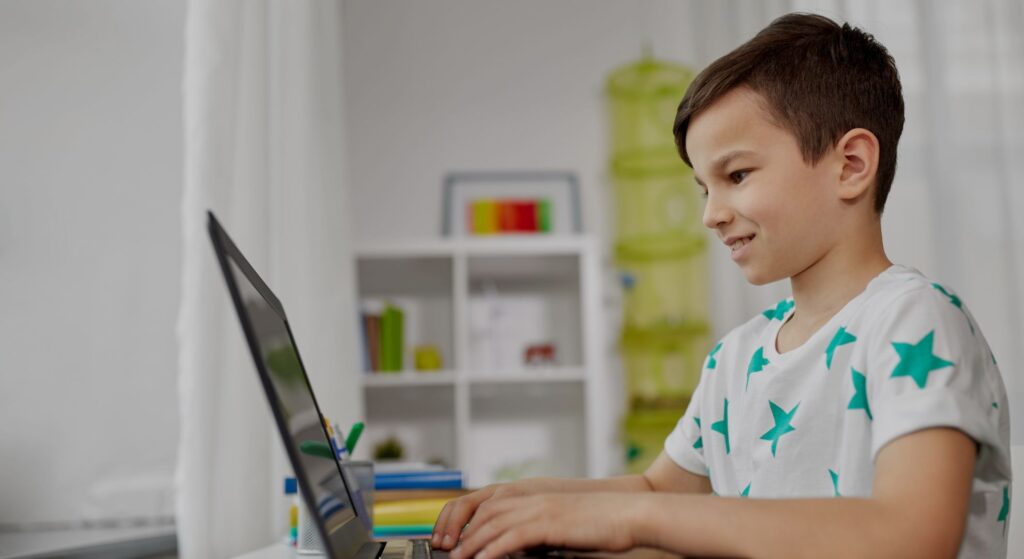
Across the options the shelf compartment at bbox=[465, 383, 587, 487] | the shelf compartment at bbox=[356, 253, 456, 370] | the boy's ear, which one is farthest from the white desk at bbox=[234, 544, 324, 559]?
the shelf compartment at bbox=[465, 383, 587, 487]

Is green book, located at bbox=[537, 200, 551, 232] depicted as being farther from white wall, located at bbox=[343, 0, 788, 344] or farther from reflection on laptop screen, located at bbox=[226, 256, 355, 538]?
reflection on laptop screen, located at bbox=[226, 256, 355, 538]

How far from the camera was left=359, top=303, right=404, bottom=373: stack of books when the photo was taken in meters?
3.30

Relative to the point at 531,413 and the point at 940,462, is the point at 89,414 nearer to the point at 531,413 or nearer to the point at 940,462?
the point at 940,462

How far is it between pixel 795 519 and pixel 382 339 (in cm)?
282

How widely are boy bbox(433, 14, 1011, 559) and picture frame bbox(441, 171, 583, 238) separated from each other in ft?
8.27

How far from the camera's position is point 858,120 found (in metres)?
0.84

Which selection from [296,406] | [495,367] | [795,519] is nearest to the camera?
[795,519]

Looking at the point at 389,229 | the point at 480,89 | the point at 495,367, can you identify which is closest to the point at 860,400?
the point at 495,367

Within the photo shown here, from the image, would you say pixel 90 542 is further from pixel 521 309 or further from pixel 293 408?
pixel 521 309

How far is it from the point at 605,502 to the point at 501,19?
3.39 m

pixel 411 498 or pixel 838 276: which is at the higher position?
pixel 838 276

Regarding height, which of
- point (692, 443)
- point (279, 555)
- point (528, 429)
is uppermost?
point (692, 443)

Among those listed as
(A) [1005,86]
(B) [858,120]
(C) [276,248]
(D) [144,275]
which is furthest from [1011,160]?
(D) [144,275]

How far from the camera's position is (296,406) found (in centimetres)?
68
